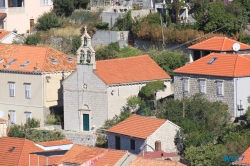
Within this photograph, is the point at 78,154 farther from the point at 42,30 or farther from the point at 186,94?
the point at 42,30

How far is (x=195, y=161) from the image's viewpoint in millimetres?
60500

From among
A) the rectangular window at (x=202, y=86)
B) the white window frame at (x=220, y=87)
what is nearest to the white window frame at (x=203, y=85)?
the rectangular window at (x=202, y=86)

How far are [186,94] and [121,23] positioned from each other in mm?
17913

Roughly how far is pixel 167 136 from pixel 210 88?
498cm

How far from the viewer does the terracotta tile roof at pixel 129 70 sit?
70062mm

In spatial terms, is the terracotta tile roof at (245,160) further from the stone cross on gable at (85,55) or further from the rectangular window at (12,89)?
the rectangular window at (12,89)

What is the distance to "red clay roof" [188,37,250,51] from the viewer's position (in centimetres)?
7125

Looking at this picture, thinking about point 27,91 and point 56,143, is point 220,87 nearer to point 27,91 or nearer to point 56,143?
point 56,143

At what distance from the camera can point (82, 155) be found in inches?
2351

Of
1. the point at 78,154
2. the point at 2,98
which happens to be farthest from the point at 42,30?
the point at 78,154

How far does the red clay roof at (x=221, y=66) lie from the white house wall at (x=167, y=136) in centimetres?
481

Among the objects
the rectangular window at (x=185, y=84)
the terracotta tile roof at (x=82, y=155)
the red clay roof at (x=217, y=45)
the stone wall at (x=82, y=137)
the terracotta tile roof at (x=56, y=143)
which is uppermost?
the red clay roof at (x=217, y=45)

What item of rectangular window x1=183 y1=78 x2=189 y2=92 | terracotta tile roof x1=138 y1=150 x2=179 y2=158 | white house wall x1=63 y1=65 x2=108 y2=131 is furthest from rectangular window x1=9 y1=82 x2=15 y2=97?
terracotta tile roof x1=138 y1=150 x2=179 y2=158

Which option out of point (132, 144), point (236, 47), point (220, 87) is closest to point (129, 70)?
point (236, 47)
